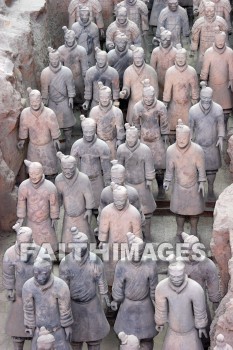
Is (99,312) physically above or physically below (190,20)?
below

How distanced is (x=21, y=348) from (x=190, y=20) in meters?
6.46

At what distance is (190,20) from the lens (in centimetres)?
1599

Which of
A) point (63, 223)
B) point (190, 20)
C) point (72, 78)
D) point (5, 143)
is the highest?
point (190, 20)

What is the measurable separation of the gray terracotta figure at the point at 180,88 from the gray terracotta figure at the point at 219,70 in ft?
1.17

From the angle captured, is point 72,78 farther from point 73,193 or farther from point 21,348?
point 21,348

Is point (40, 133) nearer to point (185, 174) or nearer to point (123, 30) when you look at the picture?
point (185, 174)

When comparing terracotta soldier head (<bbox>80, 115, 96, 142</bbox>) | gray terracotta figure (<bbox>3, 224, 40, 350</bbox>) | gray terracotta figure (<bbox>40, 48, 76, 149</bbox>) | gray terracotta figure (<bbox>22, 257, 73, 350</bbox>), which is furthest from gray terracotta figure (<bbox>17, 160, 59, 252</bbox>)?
gray terracotta figure (<bbox>40, 48, 76, 149</bbox>)

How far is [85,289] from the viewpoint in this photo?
1047 centimetres

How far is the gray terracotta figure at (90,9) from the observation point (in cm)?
1443

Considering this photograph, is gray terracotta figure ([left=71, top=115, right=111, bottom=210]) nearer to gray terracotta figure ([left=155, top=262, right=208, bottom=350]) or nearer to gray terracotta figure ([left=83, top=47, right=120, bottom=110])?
gray terracotta figure ([left=83, top=47, right=120, bottom=110])

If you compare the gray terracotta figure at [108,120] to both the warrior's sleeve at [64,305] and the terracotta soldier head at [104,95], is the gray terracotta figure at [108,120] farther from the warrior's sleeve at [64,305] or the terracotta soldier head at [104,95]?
the warrior's sleeve at [64,305]

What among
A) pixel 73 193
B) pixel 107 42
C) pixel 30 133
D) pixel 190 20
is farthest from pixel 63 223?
pixel 190 20

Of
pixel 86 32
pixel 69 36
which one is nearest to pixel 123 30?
pixel 86 32

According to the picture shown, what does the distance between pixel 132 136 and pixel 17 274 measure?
197 centimetres
